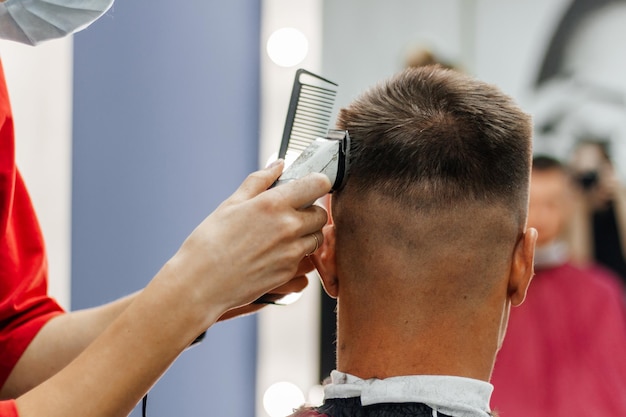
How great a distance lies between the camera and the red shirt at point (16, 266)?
1360 mm

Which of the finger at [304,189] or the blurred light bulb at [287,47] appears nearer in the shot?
the finger at [304,189]

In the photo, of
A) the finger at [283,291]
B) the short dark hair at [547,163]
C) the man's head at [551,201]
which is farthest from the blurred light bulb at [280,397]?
the finger at [283,291]

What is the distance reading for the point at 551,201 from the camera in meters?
2.41

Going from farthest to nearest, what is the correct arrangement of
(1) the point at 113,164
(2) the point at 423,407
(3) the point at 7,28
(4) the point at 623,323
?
(4) the point at 623,323, (1) the point at 113,164, (3) the point at 7,28, (2) the point at 423,407

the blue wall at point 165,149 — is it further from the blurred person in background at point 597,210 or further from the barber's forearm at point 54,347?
the blurred person in background at point 597,210

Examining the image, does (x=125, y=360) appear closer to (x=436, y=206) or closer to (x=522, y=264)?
(x=436, y=206)

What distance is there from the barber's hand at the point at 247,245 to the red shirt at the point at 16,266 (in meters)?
0.51

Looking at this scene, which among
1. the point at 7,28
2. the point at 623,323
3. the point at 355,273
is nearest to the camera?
the point at 355,273

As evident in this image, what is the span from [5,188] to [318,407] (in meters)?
0.68

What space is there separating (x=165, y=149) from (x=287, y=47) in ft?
2.11

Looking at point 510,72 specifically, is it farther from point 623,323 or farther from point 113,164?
point 113,164

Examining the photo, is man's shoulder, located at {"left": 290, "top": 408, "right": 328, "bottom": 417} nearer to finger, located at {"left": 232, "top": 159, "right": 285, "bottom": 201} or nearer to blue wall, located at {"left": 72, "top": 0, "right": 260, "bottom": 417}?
finger, located at {"left": 232, "top": 159, "right": 285, "bottom": 201}

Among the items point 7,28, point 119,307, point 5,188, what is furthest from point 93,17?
point 119,307

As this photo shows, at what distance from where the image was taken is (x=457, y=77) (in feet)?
3.81
